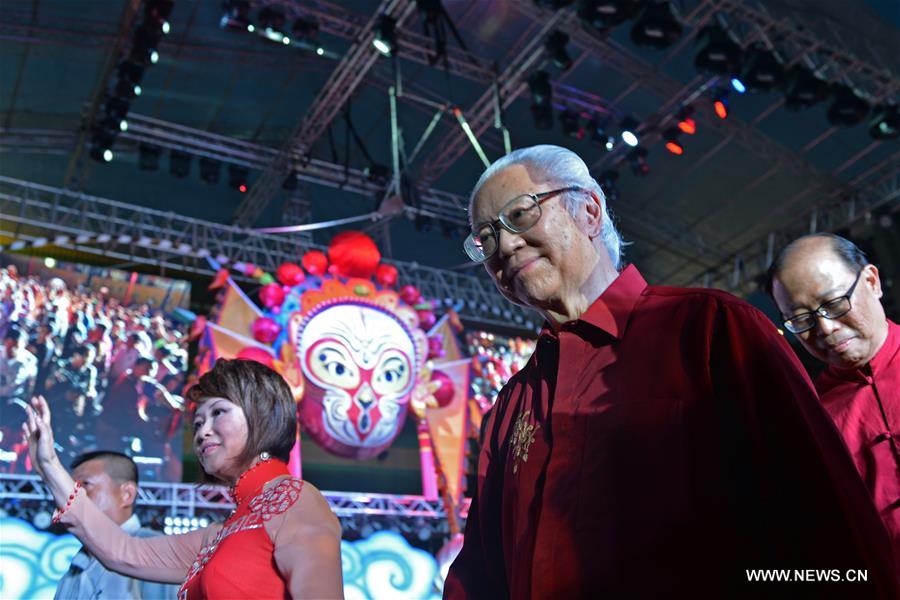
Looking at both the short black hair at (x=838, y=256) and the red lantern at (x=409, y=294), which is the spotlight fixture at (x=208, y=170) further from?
the short black hair at (x=838, y=256)

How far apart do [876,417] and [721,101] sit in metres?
6.36

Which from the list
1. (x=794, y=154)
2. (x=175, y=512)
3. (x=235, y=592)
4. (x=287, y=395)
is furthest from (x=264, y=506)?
(x=794, y=154)

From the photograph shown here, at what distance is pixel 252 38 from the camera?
7.63 m

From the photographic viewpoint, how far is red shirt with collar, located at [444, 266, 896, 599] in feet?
2.87

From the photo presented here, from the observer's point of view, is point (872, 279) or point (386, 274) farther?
point (386, 274)

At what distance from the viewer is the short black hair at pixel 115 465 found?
3.42m

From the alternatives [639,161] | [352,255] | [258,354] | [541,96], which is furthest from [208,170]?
[639,161]

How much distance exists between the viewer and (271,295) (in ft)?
25.6

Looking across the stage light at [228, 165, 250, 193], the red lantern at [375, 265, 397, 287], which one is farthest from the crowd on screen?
the red lantern at [375, 265, 397, 287]

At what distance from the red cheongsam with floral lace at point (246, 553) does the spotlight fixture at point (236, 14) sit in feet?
18.2

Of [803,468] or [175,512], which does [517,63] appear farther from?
[803,468]

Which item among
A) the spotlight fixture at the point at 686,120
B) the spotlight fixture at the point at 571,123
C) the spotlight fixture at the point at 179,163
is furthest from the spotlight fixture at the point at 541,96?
the spotlight fixture at the point at 179,163

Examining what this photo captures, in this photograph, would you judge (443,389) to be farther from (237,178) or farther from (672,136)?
(672,136)

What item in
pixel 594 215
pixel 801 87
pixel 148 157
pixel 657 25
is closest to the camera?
pixel 594 215
